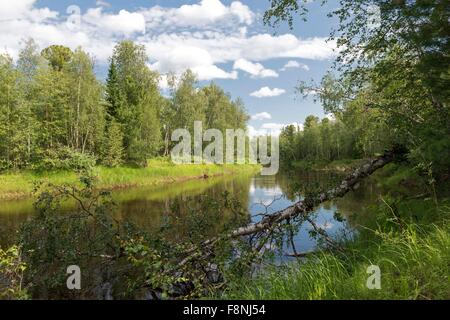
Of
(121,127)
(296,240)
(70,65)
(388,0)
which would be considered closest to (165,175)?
(121,127)

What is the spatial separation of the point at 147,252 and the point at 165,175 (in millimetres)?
37280

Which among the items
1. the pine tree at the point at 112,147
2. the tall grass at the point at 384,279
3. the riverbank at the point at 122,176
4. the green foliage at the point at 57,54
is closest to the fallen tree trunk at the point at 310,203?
the tall grass at the point at 384,279

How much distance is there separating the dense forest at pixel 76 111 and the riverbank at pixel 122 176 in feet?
3.31

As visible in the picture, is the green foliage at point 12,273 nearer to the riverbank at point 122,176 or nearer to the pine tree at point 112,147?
the riverbank at point 122,176

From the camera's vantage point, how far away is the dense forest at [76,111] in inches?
1204

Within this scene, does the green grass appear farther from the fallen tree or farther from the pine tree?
the pine tree

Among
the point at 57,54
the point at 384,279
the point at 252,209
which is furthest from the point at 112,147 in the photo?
the point at 384,279

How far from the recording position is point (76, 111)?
122 feet

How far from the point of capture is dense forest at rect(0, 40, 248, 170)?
100ft

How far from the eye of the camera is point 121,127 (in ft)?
133

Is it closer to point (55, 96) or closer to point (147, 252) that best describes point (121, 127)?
point (55, 96)

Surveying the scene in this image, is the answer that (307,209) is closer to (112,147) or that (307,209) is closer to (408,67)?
(408,67)

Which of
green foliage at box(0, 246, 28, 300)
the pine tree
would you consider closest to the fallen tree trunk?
green foliage at box(0, 246, 28, 300)
